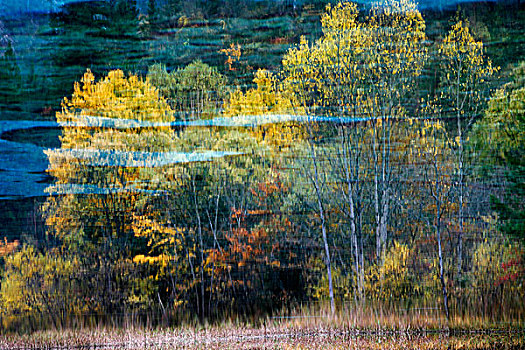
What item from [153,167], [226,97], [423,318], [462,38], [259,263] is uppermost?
[462,38]

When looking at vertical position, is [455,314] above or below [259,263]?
below

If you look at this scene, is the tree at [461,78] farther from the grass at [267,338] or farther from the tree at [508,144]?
the grass at [267,338]

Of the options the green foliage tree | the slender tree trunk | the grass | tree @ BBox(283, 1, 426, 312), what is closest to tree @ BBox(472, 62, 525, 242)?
tree @ BBox(283, 1, 426, 312)

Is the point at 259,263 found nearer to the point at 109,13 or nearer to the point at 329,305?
the point at 329,305

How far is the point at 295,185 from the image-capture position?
1.83 m

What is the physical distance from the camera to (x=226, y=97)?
1856mm

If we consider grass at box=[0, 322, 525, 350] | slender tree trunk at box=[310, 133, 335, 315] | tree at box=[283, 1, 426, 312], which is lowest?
grass at box=[0, 322, 525, 350]

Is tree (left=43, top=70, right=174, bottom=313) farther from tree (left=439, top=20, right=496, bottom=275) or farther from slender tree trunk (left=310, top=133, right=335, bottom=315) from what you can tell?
Answer: tree (left=439, top=20, right=496, bottom=275)

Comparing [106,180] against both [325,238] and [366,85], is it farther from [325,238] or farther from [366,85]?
[366,85]

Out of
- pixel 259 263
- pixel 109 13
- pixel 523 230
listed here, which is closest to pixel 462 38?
pixel 523 230

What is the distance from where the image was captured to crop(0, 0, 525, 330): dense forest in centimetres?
181

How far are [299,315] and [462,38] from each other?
1352mm

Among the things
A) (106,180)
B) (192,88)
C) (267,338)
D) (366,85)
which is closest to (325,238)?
A: (267,338)

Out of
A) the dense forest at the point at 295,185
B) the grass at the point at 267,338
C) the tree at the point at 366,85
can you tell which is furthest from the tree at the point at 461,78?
the grass at the point at 267,338
